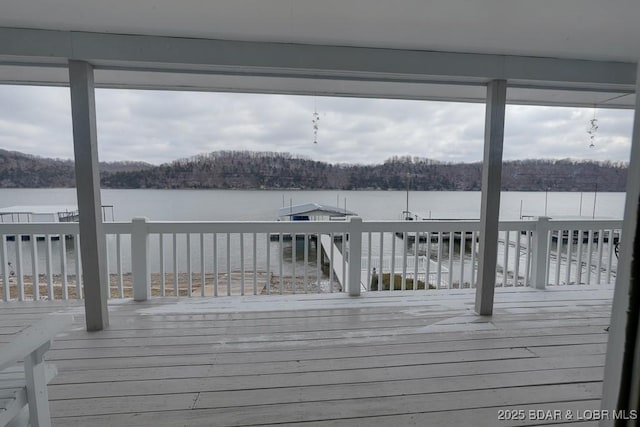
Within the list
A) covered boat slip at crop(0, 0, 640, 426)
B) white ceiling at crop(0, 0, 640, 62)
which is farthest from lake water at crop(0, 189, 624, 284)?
white ceiling at crop(0, 0, 640, 62)

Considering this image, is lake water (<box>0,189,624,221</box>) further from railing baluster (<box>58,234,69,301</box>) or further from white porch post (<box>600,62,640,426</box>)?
white porch post (<box>600,62,640,426</box>)

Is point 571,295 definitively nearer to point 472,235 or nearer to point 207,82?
point 472,235

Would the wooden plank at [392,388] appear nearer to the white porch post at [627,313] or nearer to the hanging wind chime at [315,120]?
the white porch post at [627,313]

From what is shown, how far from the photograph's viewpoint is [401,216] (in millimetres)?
3904

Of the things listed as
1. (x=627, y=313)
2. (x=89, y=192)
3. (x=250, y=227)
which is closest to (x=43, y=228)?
(x=89, y=192)

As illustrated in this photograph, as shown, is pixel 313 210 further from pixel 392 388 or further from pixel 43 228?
pixel 43 228

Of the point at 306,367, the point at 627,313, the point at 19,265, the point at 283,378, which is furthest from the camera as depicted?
the point at 19,265

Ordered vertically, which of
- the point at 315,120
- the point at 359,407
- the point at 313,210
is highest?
the point at 315,120

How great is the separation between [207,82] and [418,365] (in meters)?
3.05

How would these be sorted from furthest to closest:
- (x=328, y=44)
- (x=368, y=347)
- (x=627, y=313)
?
(x=328, y=44) → (x=368, y=347) → (x=627, y=313)

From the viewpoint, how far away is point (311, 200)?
3967mm

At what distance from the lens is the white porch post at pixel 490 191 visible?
2916 mm

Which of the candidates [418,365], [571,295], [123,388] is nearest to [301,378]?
[418,365]

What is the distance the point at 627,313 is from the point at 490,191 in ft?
8.79
